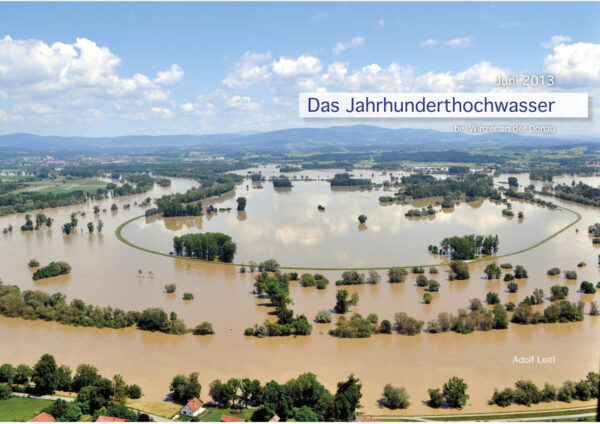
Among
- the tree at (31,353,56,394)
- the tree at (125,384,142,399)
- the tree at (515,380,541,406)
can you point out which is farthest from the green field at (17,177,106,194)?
the tree at (515,380,541,406)

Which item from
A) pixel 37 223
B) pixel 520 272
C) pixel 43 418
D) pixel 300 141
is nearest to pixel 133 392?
pixel 43 418

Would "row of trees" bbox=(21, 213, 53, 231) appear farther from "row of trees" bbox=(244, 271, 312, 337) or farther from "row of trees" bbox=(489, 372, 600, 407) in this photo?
"row of trees" bbox=(489, 372, 600, 407)

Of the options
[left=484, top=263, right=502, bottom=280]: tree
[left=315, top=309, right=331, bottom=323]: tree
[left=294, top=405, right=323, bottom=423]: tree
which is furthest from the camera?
[left=484, top=263, right=502, bottom=280]: tree

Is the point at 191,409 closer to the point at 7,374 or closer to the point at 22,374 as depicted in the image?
the point at 22,374

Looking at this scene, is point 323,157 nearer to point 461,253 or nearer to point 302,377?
point 461,253

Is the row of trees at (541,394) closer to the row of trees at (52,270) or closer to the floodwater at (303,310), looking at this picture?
the floodwater at (303,310)

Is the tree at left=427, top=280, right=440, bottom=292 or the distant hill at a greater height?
the distant hill

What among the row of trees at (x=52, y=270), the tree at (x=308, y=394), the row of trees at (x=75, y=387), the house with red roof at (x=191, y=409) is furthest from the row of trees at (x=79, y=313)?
the tree at (x=308, y=394)
